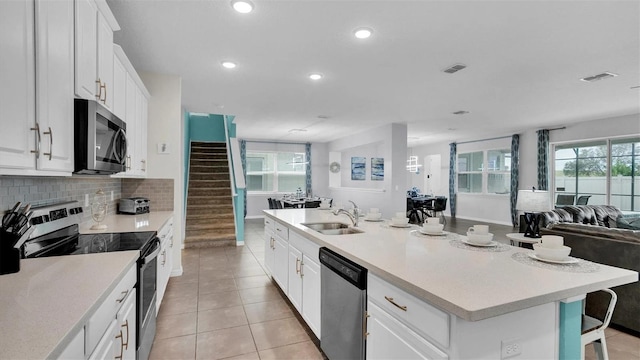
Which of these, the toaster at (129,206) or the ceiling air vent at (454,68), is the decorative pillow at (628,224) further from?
the toaster at (129,206)

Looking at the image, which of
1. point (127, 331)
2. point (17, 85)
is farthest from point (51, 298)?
point (17, 85)

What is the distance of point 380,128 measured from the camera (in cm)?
777

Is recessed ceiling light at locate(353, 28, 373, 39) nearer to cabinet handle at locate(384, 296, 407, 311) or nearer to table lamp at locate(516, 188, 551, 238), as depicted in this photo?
cabinet handle at locate(384, 296, 407, 311)

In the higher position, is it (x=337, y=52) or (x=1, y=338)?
(x=337, y=52)

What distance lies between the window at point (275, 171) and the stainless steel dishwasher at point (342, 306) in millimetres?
8831

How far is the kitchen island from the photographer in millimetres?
1080

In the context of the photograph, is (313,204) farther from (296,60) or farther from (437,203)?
(296,60)

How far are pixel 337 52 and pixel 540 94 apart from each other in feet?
11.5

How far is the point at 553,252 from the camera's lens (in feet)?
4.98

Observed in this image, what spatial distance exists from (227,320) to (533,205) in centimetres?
403

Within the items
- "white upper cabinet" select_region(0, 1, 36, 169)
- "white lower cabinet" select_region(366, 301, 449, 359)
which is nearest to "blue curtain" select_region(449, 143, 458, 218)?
"white lower cabinet" select_region(366, 301, 449, 359)

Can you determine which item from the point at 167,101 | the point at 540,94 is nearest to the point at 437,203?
the point at 540,94

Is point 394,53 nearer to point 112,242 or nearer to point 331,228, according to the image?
point 331,228

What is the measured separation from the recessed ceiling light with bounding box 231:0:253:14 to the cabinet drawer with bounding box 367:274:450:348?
2.10 metres
